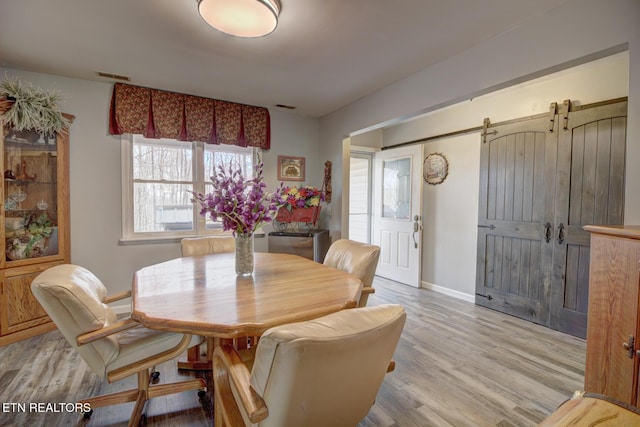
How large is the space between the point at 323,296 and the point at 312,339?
790 mm

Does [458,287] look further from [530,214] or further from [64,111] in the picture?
[64,111]

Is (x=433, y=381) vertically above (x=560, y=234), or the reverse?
(x=560, y=234)

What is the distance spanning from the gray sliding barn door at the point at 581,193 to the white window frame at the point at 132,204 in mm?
3836

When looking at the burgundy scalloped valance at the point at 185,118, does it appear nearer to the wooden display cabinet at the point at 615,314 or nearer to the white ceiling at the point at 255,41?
the white ceiling at the point at 255,41

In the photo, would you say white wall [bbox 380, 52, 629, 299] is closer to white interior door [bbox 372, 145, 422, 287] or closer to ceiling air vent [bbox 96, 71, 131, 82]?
white interior door [bbox 372, 145, 422, 287]

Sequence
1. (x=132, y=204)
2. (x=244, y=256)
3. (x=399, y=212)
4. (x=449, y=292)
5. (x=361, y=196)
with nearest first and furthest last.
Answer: (x=244, y=256) < (x=132, y=204) < (x=449, y=292) < (x=399, y=212) < (x=361, y=196)

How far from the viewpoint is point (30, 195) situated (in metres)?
2.82

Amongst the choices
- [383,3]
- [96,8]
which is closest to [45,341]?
[96,8]

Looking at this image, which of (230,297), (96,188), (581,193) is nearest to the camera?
(230,297)

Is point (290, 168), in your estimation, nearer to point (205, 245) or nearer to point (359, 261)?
point (205, 245)

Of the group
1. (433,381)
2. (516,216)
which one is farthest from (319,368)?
(516,216)

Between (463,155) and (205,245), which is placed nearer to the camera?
(205,245)

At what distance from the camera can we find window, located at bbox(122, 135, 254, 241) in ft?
11.0

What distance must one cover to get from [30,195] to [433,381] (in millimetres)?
3933
